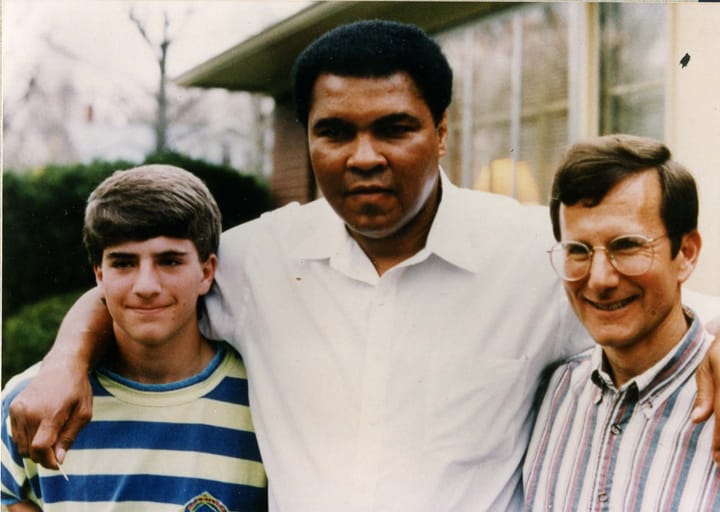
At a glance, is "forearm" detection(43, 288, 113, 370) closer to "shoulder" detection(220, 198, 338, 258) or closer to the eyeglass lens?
"shoulder" detection(220, 198, 338, 258)

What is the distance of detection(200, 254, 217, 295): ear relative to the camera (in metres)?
2.01

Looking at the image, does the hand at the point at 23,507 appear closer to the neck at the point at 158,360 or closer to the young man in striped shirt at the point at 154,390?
the young man in striped shirt at the point at 154,390

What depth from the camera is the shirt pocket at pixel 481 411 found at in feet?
6.18

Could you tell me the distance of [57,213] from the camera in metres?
2.17

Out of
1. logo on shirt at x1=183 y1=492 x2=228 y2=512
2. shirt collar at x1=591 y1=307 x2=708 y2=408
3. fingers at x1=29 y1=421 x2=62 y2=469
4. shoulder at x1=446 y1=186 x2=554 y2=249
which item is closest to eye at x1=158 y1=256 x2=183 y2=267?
fingers at x1=29 y1=421 x2=62 y2=469

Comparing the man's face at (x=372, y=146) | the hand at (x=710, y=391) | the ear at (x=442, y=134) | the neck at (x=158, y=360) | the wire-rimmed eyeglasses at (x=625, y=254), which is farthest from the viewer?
the neck at (x=158, y=360)

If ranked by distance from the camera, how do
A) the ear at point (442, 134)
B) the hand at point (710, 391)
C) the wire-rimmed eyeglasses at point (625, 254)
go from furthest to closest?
the ear at point (442, 134), the wire-rimmed eyeglasses at point (625, 254), the hand at point (710, 391)

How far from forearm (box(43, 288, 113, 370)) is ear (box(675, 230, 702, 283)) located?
146 centimetres

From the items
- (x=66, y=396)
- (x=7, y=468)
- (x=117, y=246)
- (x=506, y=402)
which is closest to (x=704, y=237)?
(x=506, y=402)

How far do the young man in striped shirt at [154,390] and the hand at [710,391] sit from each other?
1108 millimetres

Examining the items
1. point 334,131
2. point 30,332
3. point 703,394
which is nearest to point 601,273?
point 703,394

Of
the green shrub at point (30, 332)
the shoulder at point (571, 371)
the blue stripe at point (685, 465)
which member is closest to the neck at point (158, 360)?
the green shrub at point (30, 332)

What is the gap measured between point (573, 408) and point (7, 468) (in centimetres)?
147

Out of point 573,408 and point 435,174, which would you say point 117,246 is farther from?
point 573,408
